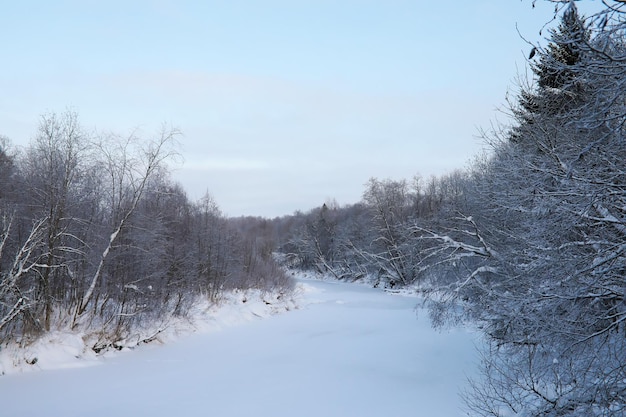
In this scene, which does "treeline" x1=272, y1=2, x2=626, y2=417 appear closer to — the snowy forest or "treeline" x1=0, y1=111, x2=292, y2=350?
the snowy forest

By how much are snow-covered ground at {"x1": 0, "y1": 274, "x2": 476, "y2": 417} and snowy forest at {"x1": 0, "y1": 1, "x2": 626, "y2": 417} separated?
1175 millimetres

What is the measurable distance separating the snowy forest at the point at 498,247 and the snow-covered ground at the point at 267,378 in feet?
3.86

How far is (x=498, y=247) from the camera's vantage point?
44.1ft

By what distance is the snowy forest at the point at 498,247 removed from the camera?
477 centimetres

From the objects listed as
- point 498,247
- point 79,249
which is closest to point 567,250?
point 498,247

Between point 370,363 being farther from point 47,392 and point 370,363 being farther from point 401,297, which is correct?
point 401,297

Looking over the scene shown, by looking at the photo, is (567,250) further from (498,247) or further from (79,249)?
(79,249)

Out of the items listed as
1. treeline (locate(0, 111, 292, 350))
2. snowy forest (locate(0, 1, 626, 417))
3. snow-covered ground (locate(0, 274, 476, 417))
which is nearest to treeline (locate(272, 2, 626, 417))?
snowy forest (locate(0, 1, 626, 417))

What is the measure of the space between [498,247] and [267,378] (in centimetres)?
828

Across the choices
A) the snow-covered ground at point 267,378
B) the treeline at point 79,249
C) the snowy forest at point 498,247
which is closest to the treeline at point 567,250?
the snowy forest at point 498,247

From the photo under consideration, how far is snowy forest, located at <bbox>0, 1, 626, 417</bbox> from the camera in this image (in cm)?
477

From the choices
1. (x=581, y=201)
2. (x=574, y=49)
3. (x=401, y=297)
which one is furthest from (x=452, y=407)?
(x=401, y=297)

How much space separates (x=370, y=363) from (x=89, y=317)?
29.7ft

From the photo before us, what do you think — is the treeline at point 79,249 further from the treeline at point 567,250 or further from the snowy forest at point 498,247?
the treeline at point 567,250
